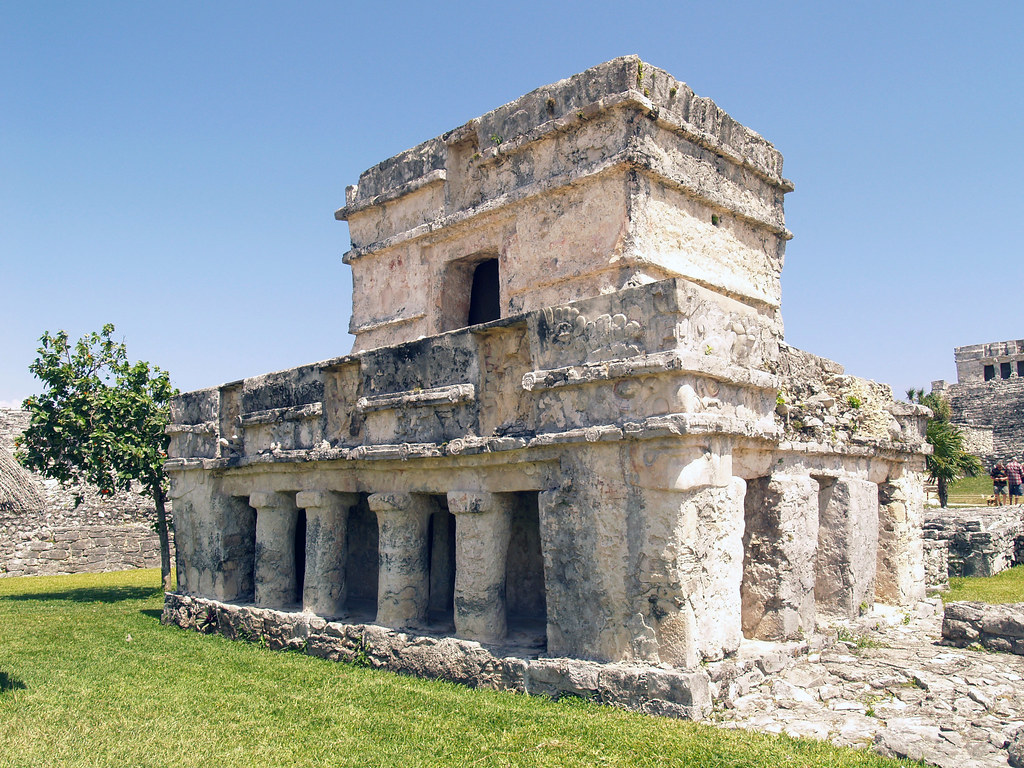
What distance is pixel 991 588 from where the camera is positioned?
10.5 meters

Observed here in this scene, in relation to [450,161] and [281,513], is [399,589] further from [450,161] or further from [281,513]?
[450,161]

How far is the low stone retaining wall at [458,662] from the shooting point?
4871 mm

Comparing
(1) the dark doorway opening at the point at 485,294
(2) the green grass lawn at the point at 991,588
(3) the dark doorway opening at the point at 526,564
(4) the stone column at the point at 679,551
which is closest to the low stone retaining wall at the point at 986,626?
(2) the green grass lawn at the point at 991,588

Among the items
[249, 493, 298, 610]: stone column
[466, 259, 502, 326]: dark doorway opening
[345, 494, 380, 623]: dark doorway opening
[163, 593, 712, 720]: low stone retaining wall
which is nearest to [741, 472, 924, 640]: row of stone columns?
[163, 593, 712, 720]: low stone retaining wall

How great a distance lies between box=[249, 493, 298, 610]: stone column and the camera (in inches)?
333

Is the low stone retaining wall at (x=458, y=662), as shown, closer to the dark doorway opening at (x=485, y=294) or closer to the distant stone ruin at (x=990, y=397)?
the dark doorway opening at (x=485, y=294)

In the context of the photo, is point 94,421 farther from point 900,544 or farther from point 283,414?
point 900,544

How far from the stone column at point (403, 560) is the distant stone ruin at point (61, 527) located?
476 inches

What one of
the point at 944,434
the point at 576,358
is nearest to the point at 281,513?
the point at 576,358

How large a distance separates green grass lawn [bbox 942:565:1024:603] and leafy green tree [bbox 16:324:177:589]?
1153 centimetres

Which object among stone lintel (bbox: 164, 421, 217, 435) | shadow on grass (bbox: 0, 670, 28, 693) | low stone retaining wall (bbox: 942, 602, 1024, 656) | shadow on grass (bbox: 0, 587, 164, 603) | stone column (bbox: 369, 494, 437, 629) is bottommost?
shadow on grass (bbox: 0, 587, 164, 603)

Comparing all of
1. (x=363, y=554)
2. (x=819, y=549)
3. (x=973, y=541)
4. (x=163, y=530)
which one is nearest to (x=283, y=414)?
(x=363, y=554)

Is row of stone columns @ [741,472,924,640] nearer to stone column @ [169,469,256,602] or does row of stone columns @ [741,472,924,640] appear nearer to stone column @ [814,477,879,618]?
stone column @ [814,477,879,618]

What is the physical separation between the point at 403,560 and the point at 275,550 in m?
2.17
